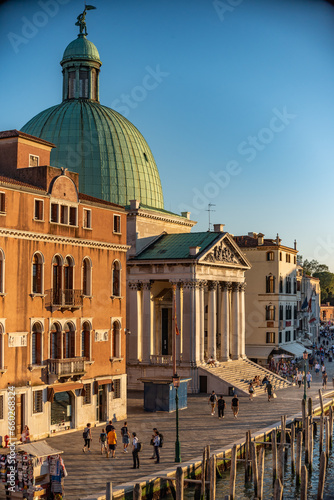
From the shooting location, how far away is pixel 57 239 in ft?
126

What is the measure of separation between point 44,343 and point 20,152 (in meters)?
9.91

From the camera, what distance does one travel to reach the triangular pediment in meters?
60.3

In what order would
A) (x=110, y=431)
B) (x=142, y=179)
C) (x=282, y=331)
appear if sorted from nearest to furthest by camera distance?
(x=110, y=431), (x=142, y=179), (x=282, y=331)

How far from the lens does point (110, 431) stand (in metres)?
32.9

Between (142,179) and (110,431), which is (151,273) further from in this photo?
(110,431)

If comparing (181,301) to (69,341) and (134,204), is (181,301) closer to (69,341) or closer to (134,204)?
(134,204)

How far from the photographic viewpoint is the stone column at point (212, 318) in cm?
6006

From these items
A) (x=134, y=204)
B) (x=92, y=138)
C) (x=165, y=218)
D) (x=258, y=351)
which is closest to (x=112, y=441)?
(x=134, y=204)

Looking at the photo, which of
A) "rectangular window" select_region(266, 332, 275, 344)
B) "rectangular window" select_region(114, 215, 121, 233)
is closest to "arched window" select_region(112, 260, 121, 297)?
"rectangular window" select_region(114, 215, 121, 233)

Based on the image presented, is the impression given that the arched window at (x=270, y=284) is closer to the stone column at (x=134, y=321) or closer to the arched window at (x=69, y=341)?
the stone column at (x=134, y=321)

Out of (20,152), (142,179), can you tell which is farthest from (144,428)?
(142,179)

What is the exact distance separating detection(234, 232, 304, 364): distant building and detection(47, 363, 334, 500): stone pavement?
21199 mm

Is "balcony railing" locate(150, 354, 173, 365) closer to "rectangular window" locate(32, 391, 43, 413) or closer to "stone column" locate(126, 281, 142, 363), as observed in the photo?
"stone column" locate(126, 281, 142, 363)

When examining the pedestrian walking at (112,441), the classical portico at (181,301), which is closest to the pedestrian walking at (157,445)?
the pedestrian walking at (112,441)
